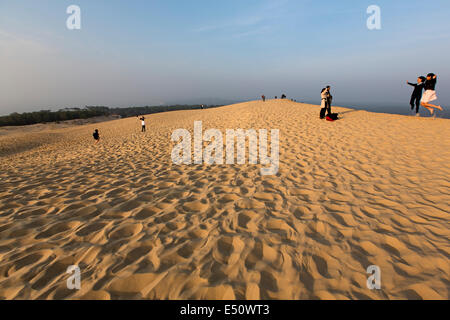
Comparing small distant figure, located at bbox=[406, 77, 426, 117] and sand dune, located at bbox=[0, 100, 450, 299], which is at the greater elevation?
small distant figure, located at bbox=[406, 77, 426, 117]

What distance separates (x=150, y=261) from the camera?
2188mm

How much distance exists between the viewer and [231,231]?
2729 mm

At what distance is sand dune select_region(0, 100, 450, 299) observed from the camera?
190 centimetres

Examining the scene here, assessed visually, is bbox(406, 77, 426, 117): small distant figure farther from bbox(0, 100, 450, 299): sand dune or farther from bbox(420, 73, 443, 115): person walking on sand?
bbox(0, 100, 450, 299): sand dune

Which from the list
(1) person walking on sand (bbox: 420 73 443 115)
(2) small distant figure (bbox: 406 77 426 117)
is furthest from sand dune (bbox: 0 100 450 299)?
(2) small distant figure (bbox: 406 77 426 117)

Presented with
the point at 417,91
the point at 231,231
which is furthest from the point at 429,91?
the point at 231,231

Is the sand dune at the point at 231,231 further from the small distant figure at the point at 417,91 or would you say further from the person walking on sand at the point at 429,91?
the small distant figure at the point at 417,91

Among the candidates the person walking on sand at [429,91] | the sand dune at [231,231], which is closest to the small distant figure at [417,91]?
the person walking on sand at [429,91]

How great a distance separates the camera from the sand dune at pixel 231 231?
6.24 feet

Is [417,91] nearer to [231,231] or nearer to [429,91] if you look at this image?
[429,91]

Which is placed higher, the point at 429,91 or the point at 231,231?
the point at 429,91

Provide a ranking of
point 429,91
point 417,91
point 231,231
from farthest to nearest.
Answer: point 417,91 → point 429,91 → point 231,231
